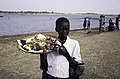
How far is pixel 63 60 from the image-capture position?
8.50 ft

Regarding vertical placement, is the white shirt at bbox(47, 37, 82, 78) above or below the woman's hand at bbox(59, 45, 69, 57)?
below

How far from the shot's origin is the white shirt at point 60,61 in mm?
2586

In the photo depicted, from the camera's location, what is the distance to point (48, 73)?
269cm

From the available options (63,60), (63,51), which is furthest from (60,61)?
(63,51)

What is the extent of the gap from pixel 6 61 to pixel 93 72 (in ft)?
14.5

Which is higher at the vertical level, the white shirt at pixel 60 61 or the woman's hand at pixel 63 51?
the woman's hand at pixel 63 51

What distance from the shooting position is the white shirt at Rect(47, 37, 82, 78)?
2.59 m

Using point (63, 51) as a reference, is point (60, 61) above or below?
below

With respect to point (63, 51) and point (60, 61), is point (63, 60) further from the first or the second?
point (63, 51)

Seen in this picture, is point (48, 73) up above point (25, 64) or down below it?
above

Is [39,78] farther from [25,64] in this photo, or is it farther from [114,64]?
[114,64]

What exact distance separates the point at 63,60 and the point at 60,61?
1.6 inches

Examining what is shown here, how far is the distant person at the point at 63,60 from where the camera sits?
2584mm

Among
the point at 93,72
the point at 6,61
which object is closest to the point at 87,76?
the point at 93,72
